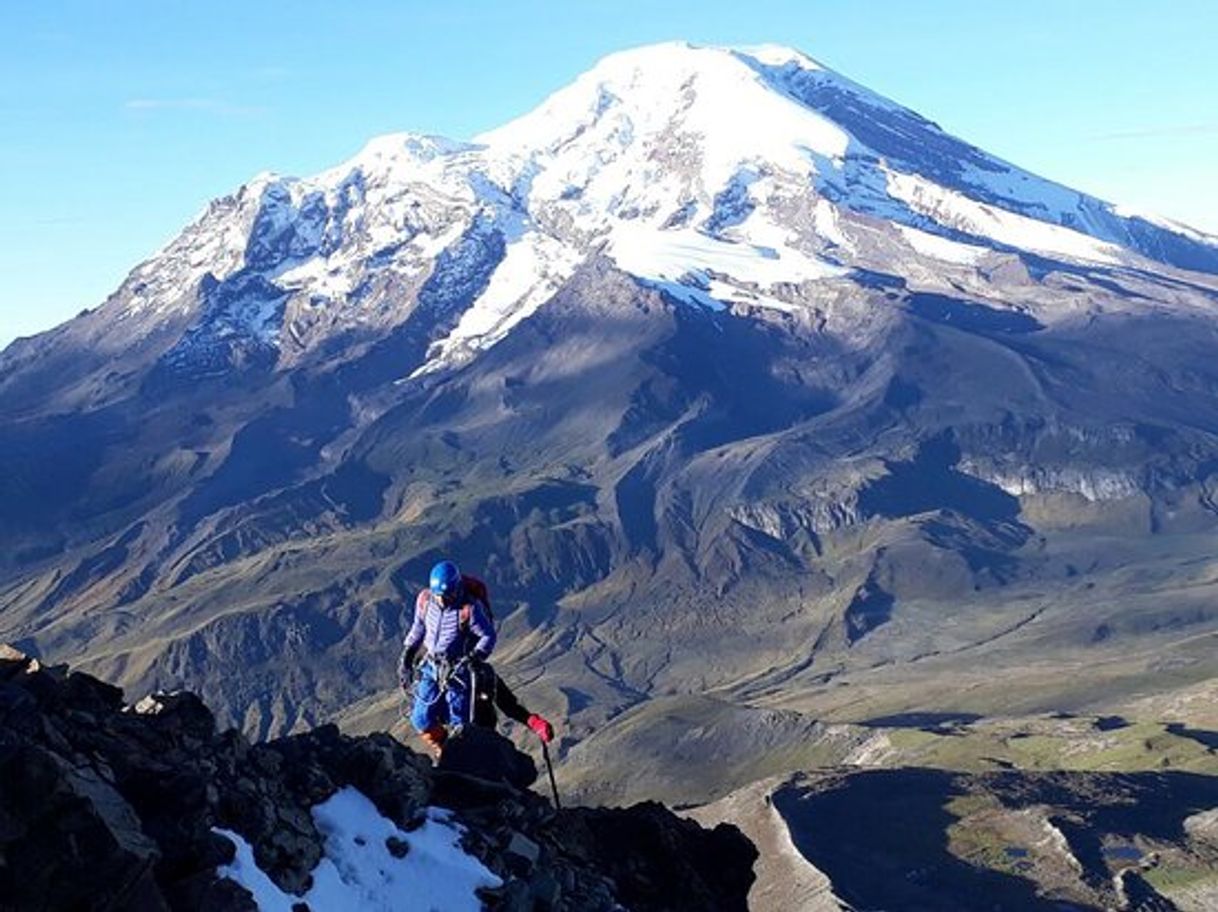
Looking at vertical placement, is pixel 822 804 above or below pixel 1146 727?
above

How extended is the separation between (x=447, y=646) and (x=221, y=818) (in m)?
8.94

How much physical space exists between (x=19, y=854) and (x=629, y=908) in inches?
543

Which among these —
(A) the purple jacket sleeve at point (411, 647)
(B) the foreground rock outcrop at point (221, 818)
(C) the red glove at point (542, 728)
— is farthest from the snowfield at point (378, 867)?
(A) the purple jacket sleeve at point (411, 647)

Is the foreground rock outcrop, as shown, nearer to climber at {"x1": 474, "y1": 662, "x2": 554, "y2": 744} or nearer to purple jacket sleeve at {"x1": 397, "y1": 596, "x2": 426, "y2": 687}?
climber at {"x1": 474, "y1": 662, "x2": 554, "y2": 744}

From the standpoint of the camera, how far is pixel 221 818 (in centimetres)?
2552

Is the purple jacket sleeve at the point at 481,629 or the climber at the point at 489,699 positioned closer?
the purple jacket sleeve at the point at 481,629

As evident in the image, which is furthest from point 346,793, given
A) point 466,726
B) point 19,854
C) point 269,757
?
point 19,854

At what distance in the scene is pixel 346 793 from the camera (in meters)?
29.3

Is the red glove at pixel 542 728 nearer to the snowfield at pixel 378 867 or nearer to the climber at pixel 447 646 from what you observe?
the climber at pixel 447 646

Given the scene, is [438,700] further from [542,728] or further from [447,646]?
[542,728]

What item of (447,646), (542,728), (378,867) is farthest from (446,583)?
(378,867)

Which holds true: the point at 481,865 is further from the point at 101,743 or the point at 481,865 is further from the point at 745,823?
the point at 745,823

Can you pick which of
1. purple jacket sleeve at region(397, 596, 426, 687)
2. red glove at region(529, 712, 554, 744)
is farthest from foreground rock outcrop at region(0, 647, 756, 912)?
purple jacket sleeve at region(397, 596, 426, 687)

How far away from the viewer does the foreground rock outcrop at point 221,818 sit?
2156 centimetres
